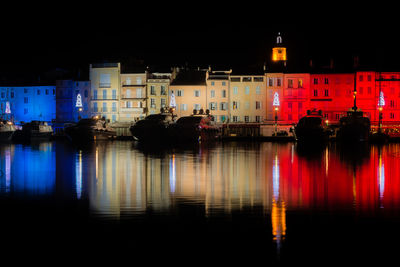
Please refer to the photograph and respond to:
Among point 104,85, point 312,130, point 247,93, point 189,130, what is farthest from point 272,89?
point 189,130

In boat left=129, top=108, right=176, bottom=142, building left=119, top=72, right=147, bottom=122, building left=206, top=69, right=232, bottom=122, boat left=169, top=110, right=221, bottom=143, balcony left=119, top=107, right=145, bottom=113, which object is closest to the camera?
boat left=169, top=110, right=221, bottom=143

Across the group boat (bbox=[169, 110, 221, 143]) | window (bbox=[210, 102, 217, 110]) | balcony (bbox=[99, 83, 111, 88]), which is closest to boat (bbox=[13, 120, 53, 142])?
boat (bbox=[169, 110, 221, 143])

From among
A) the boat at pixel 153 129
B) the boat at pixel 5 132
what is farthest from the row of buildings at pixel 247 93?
the boat at pixel 153 129

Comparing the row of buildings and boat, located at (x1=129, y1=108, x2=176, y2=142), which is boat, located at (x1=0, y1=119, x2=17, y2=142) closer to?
boat, located at (x1=129, y1=108, x2=176, y2=142)

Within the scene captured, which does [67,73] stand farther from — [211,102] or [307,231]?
[307,231]

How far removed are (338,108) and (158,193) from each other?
254 feet

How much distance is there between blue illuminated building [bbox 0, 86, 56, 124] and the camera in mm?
97438

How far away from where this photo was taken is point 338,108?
88438 millimetres

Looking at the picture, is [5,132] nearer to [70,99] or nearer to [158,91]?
[158,91]

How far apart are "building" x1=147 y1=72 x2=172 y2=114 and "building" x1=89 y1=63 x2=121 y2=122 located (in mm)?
5445

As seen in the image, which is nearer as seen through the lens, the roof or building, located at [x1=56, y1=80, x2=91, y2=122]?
the roof

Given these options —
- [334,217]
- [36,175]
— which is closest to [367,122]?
[36,175]

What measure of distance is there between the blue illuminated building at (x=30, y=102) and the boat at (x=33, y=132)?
38.6 meters

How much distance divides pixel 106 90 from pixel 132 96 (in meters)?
4.73
